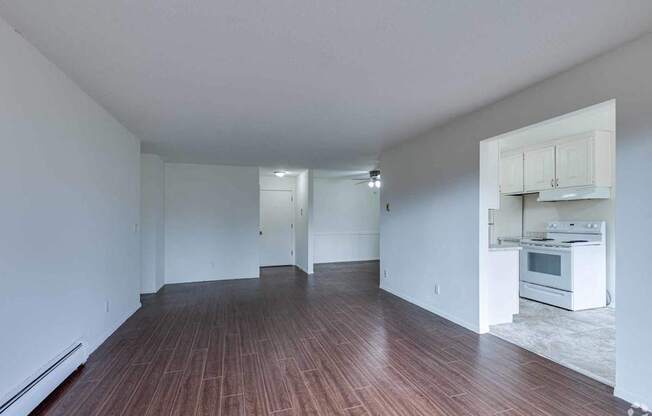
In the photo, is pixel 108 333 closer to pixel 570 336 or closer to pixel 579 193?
pixel 570 336

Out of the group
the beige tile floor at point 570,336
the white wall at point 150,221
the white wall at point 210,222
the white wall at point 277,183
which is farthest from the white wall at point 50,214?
the white wall at point 277,183

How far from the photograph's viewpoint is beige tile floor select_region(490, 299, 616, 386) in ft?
8.79

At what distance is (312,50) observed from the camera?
2113 millimetres

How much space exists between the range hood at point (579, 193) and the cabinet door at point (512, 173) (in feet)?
1.82

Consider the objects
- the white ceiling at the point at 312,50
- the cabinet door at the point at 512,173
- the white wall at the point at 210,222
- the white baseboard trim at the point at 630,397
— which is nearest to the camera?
the white ceiling at the point at 312,50

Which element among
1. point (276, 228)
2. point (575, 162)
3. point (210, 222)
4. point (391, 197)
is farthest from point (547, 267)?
point (210, 222)

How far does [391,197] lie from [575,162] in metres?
2.61

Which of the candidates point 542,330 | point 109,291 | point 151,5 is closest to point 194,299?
point 109,291

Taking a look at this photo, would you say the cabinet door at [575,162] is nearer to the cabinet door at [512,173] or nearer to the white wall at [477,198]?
the cabinet door at [512,173]

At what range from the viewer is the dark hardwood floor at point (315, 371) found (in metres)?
2.11

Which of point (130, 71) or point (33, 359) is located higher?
point (130, 71)

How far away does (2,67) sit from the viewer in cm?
182

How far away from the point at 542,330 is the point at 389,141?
3075mm

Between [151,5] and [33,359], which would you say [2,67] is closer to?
[151,5]
